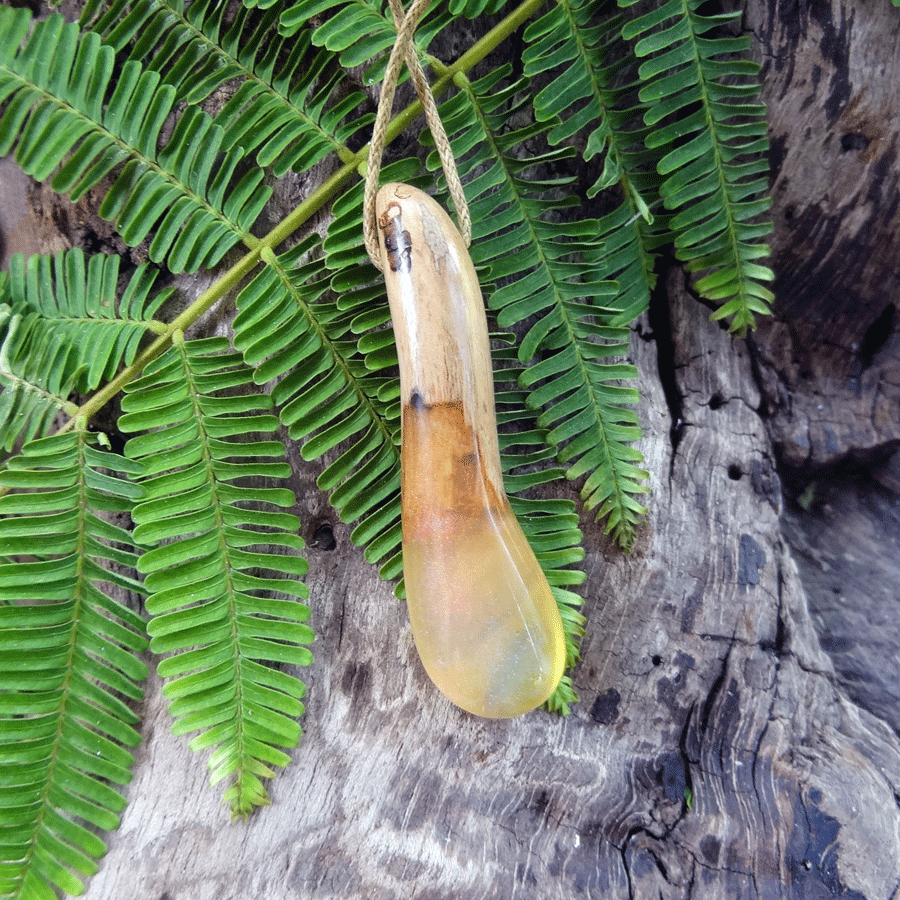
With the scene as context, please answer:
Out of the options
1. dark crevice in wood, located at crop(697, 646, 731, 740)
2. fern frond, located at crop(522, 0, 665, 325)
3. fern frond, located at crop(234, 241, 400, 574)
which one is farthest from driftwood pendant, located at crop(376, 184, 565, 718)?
dark crevice in wood, located at crop(697, 646, 731, 740)

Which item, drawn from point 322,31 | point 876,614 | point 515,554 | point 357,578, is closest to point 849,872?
point 876,614

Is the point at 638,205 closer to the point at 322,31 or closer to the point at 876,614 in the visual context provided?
the point at 322,31

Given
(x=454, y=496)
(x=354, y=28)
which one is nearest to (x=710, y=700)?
(x=454, y=496)

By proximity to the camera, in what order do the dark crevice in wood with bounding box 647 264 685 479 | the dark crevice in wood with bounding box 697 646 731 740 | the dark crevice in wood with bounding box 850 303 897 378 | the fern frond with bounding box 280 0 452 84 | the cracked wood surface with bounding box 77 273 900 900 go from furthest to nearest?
the dark crevice in wood with bounding box 850 303 897 378 < the dark crevice in wood with bounding box 647 264 685 479 < the dark crevice in wood with bounding box 697 646 731 740 < the cracked wood surface with bounding box 77 273 900 900 < the fern frond with bounding box 280 0 452 84

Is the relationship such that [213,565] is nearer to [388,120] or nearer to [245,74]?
[388,120]

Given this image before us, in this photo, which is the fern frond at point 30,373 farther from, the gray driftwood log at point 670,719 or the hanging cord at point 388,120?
the hanging cord at point 388,120

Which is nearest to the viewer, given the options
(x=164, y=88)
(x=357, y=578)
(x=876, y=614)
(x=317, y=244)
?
(x=164, y=88)

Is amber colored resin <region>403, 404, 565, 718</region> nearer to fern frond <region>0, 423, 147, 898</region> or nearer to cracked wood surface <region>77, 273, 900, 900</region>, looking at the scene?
cracked wood surface <region>77, 273, 900, 900</region>
